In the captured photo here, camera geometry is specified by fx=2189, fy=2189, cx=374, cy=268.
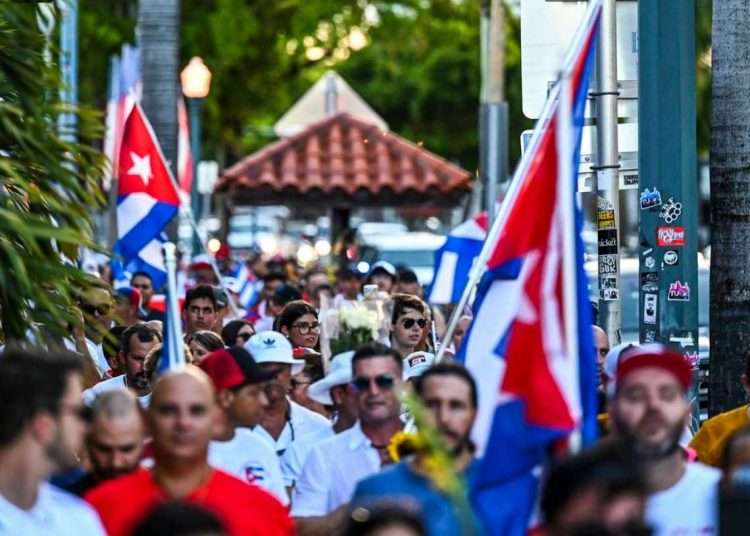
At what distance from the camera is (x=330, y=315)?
14672 millimetres

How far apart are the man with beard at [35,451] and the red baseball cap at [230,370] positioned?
2.07 m

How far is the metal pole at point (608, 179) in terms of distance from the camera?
45.0 feet

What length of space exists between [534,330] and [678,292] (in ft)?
15.0

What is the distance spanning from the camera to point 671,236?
12.8 metres

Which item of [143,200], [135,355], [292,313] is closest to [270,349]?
→ [135,355]

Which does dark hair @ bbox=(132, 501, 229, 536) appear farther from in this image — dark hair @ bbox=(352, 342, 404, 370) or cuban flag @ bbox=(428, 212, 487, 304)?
cuban flag @ bbox=(428, 212, 487, 304)

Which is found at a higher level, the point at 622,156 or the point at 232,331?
the point at 622,156

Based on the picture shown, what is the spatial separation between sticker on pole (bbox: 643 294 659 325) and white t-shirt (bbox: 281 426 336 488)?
9.61 ft

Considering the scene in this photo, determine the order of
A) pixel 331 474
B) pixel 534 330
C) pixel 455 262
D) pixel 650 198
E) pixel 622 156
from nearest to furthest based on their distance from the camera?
1. pixel 534 330
2. pixel 331 474
3. pixel 650 198
4. pixel 622 156
5. pixel 455 262

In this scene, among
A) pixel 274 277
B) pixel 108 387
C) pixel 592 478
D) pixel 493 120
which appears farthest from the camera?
pixel 493 120

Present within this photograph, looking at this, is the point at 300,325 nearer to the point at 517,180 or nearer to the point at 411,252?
the point at 517,180

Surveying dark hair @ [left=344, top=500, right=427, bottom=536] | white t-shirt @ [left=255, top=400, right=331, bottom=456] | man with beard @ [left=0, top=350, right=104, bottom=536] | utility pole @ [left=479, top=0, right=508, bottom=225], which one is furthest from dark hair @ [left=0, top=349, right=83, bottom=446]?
utility pole @ [left=479, top=0, right=508, bottom=225]

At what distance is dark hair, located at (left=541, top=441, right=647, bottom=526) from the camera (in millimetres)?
6270

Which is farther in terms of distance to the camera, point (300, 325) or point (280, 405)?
point (300, 325)
